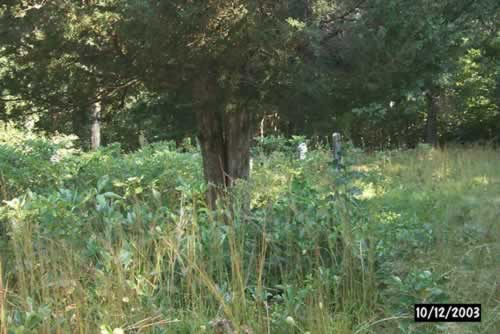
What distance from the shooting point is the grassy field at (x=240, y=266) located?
216 cm

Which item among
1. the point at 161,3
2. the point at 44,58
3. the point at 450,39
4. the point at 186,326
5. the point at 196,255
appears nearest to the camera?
the point at 186,326

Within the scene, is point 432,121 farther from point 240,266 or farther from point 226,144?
point 240,266

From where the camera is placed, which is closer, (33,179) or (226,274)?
(226,274)

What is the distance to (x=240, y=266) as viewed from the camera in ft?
8.01

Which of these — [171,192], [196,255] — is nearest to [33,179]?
[171,192]

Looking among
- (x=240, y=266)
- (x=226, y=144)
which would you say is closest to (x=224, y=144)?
(x=226, y=144)

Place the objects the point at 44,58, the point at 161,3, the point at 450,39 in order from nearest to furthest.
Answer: the point at 161,3 → the point at 44,58 → the point at 450,39

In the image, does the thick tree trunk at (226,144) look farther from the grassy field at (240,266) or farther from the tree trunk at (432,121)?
the tree trunk at (432,121)

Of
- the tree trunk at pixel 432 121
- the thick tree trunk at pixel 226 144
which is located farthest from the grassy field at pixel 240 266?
the tree trunk at pixel 432 121

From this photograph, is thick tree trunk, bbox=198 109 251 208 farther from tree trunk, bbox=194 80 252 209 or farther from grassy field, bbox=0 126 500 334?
grassy field, bbox=0 126 500 334

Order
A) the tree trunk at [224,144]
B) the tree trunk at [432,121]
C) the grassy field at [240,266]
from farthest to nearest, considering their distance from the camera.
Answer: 1. the tree trunk at [432,121]
2. the tree trunk at [224,144]
3. the grassy field at [240,266]

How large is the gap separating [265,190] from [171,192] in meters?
1.60

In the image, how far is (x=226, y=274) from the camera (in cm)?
250

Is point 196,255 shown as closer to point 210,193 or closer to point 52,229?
point 52,229
